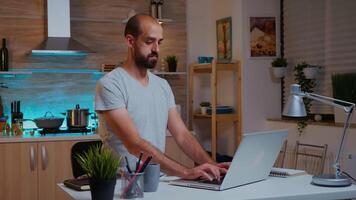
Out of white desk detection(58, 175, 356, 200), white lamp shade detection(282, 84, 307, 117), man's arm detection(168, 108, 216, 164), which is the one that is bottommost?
white desk detection(58, 175, 356, 200)

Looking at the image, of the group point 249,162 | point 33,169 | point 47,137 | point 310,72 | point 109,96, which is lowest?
point 33,169

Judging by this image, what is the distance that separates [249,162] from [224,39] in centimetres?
339

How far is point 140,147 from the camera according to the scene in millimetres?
2297

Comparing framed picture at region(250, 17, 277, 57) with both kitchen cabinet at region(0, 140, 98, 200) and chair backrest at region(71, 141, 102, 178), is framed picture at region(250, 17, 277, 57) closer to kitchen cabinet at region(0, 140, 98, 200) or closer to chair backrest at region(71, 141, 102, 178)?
kitchen cabinet at region(0, 140, 98, 200)

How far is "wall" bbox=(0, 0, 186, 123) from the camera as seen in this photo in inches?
199

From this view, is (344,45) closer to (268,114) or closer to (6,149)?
(268,114)

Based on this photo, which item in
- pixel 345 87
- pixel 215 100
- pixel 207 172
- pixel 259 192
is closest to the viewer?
pixel 259 192

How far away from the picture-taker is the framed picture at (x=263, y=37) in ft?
16.8

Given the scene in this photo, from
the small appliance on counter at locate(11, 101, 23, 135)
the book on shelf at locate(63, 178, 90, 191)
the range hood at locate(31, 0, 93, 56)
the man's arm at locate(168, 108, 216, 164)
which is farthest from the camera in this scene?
the range hood at locate(31, 0, 93, 56)

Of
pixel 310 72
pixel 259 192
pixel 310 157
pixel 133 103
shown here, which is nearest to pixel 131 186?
pixel 259 192

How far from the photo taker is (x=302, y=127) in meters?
4.64

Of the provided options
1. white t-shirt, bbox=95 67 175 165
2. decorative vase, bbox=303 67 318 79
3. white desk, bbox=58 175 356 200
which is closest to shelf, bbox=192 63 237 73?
decorative vase, bbox=303 67 318 79

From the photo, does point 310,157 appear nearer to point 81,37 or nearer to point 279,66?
point 279,66

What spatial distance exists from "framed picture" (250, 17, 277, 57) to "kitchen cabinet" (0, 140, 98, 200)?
6.31ft
